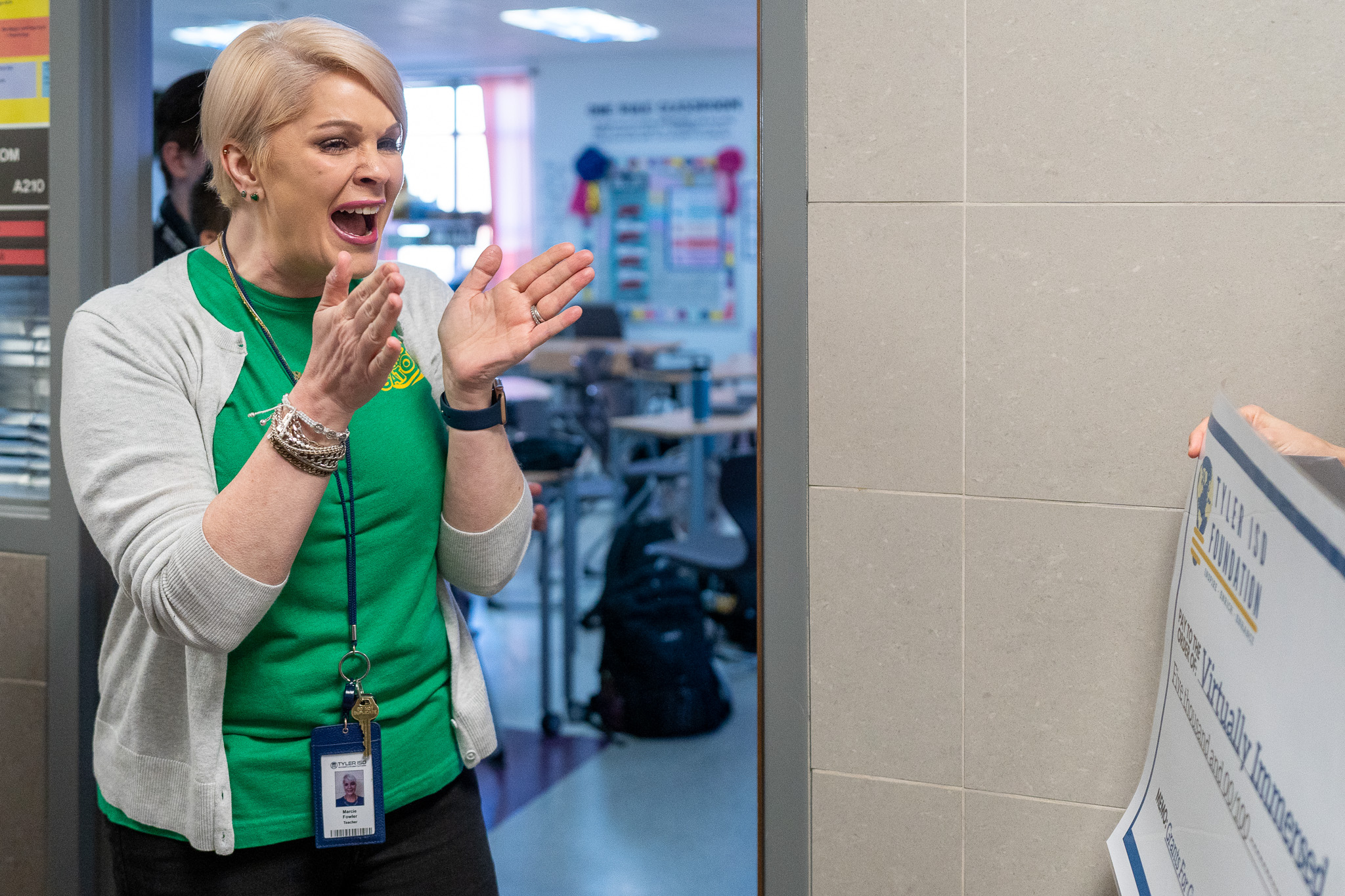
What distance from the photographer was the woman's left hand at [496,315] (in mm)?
1277

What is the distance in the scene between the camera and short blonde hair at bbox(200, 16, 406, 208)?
1224 mm

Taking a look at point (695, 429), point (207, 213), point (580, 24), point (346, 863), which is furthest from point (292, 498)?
point (580, 24)

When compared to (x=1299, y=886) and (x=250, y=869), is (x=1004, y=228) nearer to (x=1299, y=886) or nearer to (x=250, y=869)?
(x=1299, y=886)

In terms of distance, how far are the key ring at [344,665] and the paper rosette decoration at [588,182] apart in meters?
8.73

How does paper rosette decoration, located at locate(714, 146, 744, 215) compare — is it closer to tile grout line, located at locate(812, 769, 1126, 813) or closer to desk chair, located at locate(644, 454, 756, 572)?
desk chair, located at locate(644, 454, 756, 572)

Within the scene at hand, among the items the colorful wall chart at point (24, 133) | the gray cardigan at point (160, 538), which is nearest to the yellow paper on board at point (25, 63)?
the colorful wall chart at point (24, 133)

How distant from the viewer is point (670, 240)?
9.64m

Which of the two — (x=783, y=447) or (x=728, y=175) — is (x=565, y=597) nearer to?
(x=783, y=447)

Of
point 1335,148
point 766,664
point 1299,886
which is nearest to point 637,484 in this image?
point 766,664

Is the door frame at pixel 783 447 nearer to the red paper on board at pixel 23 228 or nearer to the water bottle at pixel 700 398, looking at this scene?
the red paper on board at pixel 23 228

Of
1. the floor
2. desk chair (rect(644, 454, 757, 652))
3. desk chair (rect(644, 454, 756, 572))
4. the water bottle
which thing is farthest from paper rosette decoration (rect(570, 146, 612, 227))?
→ the floor

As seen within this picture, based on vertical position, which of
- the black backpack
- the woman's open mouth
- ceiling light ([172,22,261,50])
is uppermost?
ceiling light ([172,22,261,50])

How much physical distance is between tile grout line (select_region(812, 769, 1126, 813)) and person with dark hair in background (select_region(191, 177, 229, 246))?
1230 mm

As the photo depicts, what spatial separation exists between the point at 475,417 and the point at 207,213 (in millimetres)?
955
